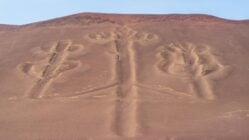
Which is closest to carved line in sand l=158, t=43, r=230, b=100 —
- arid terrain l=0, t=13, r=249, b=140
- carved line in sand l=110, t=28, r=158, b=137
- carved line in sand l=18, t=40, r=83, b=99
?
arid terrain l=0, t=13, r=249, b=140

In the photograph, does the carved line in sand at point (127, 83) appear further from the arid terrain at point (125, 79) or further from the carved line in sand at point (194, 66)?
the carved line in sand at point (194, 66)

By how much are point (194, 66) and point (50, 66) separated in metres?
2.13

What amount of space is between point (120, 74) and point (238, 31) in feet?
11.5

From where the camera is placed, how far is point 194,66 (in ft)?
24.6

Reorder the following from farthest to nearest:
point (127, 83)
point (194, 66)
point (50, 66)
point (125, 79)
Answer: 1. point (50, 66)
2. point (194, 66)
3. point (125, 79)
4. point (127, 83)

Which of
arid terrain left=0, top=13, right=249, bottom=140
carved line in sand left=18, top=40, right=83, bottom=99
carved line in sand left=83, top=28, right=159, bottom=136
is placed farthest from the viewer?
carved line in sand left=18, top=40, right=83, bottom=99

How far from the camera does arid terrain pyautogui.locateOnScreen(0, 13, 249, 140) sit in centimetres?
518

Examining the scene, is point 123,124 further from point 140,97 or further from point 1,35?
point 1,35

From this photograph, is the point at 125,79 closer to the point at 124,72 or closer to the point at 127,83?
the point at 127,83

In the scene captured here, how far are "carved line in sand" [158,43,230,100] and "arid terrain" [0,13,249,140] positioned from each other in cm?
1

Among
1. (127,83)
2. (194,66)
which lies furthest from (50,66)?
(194,66)

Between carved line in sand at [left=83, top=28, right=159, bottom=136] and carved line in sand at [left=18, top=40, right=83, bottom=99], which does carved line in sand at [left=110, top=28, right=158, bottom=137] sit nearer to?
carved line in sand at [left=83, top=28, right=159, bottom=136]

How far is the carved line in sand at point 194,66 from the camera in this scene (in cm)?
660

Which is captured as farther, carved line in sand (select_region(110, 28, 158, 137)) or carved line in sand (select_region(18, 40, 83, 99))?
carved line in sand (select_region(18, 40, 83, 99))
